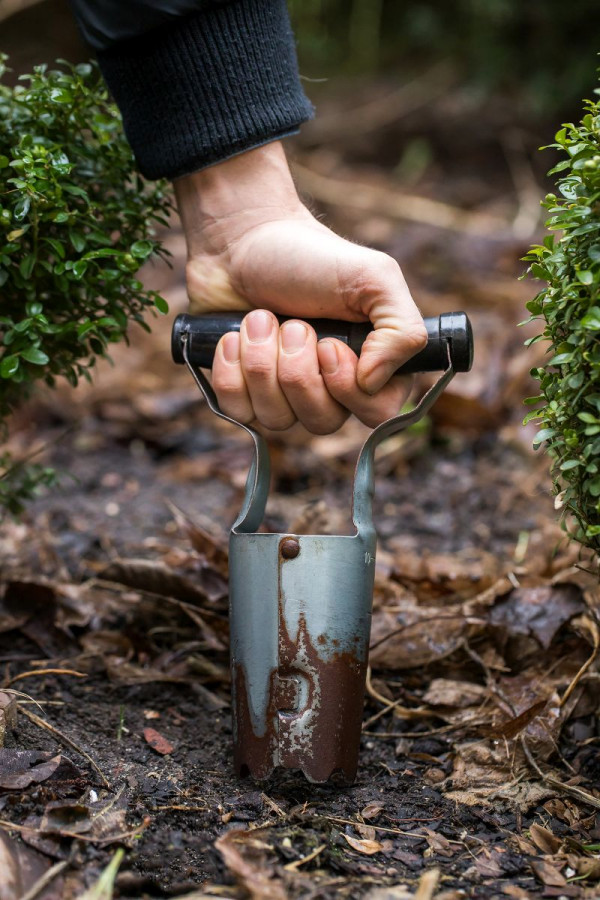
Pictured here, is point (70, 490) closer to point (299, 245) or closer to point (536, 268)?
point (299, 245)

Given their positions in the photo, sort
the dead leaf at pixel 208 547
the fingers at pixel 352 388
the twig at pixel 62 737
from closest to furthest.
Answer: the twig at pixel 62 737
the fingers at pixel 352 388
the dead leaf at pixel 208 547

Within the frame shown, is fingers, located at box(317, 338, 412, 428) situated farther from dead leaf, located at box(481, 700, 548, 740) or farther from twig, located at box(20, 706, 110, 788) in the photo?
twig, located at box(20, 706, 110, 788)

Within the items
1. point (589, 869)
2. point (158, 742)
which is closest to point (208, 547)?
point (158, 742)

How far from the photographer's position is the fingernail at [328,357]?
1.77 metres

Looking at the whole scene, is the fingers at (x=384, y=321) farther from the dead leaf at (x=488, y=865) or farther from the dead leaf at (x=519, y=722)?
the dead leaf at (x=488, y=865)

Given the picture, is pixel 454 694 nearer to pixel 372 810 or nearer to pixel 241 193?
pixel 372 810

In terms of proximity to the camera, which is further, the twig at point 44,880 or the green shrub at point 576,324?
the green shrub at point 576,324

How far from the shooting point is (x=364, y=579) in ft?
5.34

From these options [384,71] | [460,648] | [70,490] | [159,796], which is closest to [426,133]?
[384,71]

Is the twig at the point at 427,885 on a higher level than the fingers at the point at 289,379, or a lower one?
lower

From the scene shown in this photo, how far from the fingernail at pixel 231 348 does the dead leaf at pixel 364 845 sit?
95cm

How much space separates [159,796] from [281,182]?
4.52 ft

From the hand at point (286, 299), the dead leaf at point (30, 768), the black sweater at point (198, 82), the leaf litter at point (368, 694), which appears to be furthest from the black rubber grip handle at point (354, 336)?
the dead leaf at point (30, 768)

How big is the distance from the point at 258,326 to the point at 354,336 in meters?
0.21
